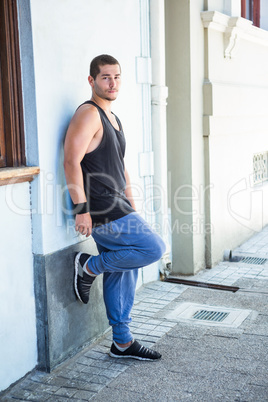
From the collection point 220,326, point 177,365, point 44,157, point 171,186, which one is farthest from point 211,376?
point 171,186

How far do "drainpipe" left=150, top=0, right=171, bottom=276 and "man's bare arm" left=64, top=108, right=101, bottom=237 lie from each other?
6.71 ft

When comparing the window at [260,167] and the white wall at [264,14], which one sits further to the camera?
the window at [260,167]

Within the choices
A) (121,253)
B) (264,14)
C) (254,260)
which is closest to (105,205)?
(121,253)

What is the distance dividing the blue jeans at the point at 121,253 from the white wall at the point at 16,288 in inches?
21.4

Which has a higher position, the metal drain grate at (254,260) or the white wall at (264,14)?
the white wall at (264,14)

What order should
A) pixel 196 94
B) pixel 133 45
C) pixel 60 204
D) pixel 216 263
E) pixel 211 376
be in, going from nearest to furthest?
pixel 211 376
pixel 60 204
pixel 133 45
pixel 196 94
pixel 216 263

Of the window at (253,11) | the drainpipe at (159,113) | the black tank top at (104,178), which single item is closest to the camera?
the black tank top at (104,178)

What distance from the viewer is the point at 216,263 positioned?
278 inches

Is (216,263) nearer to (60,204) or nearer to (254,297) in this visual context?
(254,297)

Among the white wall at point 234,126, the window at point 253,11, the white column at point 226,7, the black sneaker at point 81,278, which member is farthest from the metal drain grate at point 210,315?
the window at point 253,11

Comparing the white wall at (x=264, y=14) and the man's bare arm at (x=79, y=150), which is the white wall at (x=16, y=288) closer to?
the man's bare arm at (x=79, y=150)

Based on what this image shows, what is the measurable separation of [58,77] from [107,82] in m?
0.35

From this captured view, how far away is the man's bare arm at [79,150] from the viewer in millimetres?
3764

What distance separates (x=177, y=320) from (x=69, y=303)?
1.23m
